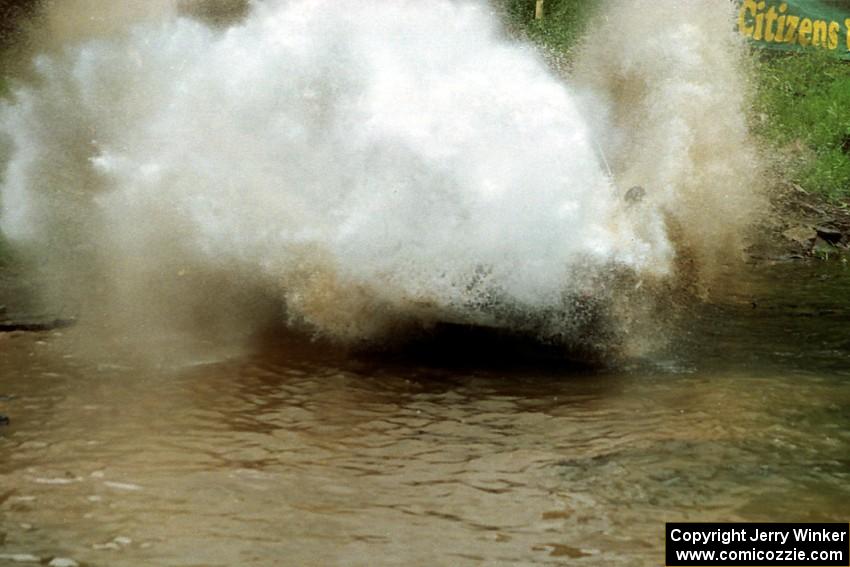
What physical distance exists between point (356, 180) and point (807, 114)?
11.8 m

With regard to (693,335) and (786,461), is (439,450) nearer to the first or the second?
(786,461)

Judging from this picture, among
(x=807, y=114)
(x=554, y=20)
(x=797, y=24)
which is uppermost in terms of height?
(x=554, y=20)

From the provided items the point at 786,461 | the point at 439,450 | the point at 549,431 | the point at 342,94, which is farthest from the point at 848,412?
the point at 342,94

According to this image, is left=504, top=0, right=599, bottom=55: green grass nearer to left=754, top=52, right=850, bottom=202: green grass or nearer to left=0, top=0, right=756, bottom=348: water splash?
left=754, top=52, right=850, bottom=202: green grass

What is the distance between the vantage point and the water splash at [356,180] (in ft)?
22.7

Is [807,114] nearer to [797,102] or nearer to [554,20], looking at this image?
[797,102]

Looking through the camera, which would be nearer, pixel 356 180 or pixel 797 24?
pixel 356 180

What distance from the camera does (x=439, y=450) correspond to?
5.32m

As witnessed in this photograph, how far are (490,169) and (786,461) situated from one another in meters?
2.84

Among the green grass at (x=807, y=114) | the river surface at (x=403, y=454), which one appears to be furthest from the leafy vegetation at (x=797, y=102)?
the river surface at (x=403, y=454)

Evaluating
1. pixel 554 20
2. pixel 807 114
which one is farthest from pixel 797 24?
pixel 554 20

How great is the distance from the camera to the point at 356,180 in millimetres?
7191

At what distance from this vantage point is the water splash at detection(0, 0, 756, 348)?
6930 mm

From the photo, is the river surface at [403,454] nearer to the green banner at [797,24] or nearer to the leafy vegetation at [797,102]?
the leafy vegetation at [797,102]
